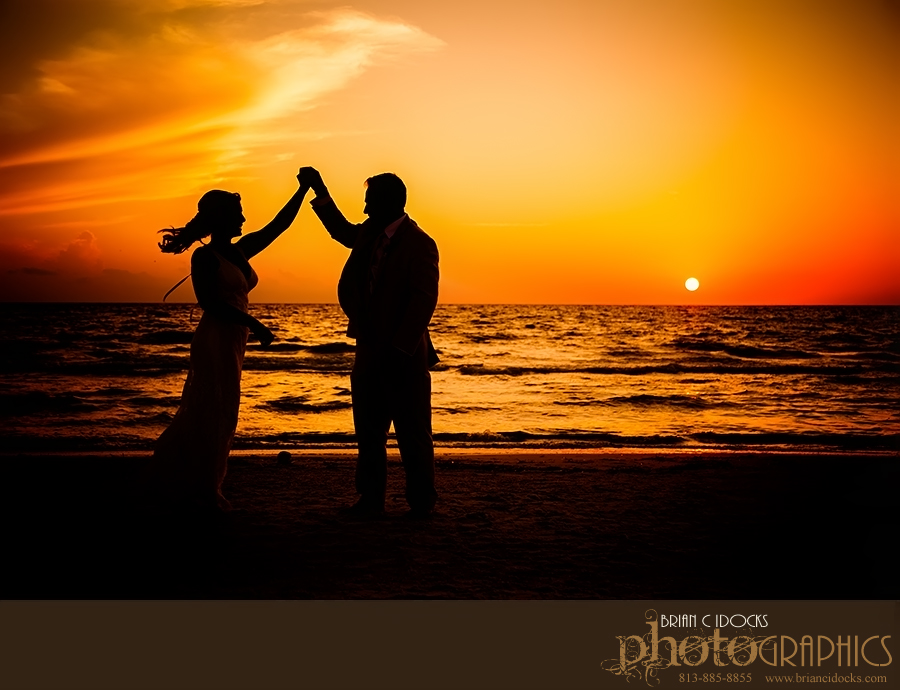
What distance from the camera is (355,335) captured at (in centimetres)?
489

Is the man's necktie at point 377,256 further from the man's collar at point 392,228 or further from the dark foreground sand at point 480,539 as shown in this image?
the dark foreground sand at point 480,539

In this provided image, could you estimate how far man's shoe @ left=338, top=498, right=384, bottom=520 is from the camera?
5078 mm

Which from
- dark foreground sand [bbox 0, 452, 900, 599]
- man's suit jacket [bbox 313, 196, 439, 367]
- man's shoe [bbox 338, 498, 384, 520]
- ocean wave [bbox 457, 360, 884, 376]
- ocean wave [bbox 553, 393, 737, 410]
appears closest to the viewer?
dark foreground sand [bbox 0, 452, 900, 599]

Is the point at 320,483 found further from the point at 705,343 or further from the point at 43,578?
the point at 705,343

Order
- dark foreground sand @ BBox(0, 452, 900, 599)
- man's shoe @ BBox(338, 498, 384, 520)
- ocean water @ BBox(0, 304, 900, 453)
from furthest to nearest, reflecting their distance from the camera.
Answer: ocean water @ BBox(0, 304, 900, 453) < man's shoe @ BBox(338, 498, 384, 520) < dark foreground sand @ BBox(0, 452, 900, 599)

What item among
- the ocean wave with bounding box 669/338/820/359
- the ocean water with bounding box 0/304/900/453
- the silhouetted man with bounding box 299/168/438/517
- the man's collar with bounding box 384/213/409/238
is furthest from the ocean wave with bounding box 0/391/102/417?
the ocean wave with bounding box 669/338/820/359

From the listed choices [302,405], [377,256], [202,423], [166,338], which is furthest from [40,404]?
[166,338]

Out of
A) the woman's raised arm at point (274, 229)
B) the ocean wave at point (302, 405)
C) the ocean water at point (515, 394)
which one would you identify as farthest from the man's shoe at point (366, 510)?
the ocean wave at point (302, 405)

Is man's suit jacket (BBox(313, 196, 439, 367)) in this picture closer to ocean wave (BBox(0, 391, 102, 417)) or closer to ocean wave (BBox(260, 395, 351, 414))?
ocean wave (BBox(260, 395, 351, 414))

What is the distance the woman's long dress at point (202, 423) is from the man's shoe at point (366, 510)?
96 centimetres

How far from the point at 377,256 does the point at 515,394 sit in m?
11.7

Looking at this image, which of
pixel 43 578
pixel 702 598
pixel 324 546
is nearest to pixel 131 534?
pixel 43 578

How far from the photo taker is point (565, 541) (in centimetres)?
463

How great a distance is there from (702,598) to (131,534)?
3.39 metres
